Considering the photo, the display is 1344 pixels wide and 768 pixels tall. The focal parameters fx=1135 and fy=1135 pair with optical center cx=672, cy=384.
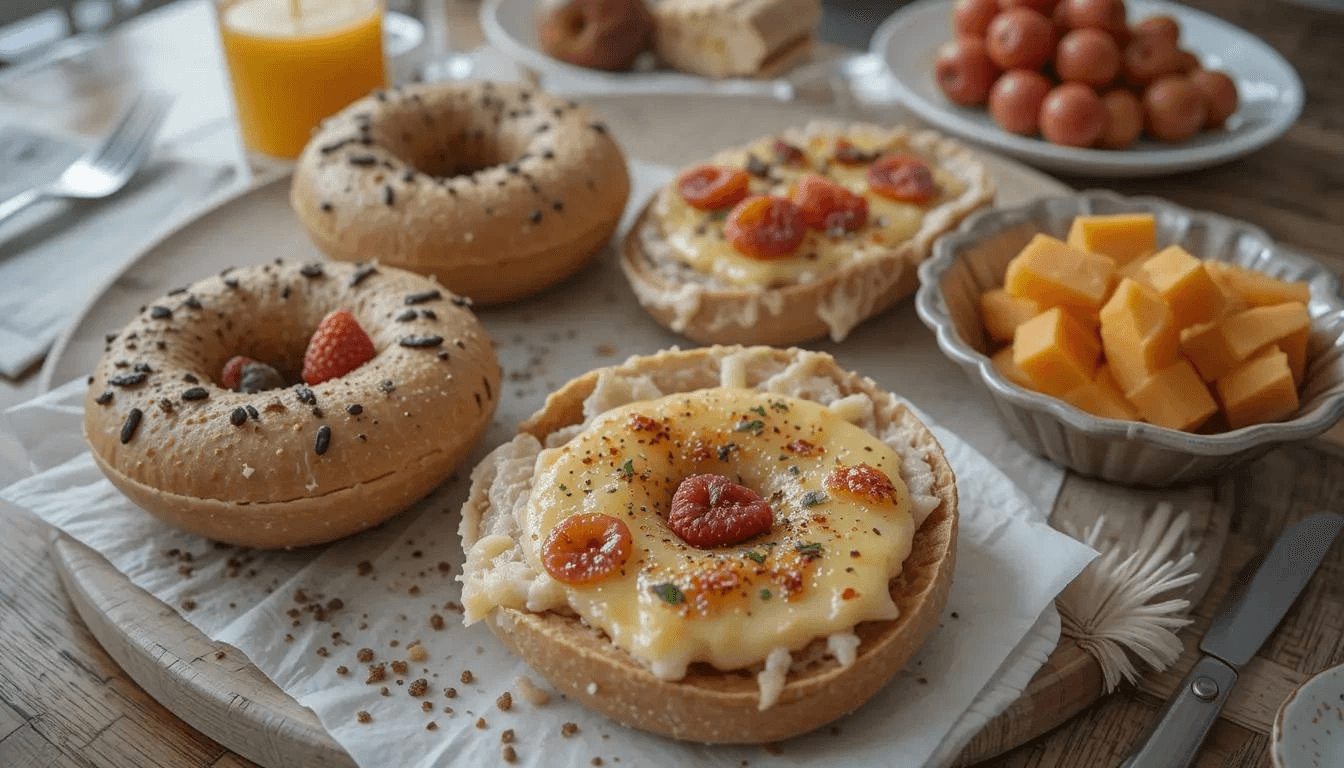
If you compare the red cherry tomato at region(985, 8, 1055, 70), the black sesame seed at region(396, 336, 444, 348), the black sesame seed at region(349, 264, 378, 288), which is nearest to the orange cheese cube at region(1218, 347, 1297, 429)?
the red cherry tomato at region(985, 8, 1055, 70)

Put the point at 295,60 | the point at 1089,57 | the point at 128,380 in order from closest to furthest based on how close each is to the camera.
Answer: the point at 128,380, the point at 1089,57, the point at 295,60

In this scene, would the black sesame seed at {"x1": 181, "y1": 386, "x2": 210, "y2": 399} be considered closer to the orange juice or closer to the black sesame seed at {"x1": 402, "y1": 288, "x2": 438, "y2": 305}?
the black sesame seed at {"x1": 402, "y1": 288, "x2": 438, "y2": 305}

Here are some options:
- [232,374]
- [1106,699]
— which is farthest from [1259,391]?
[232,374]

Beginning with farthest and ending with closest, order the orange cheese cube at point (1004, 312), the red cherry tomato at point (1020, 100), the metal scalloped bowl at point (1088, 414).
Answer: the red cherry tomato at point (1020, 100)
the orange cheese cube at point (1004, 312)
the metal scalloped bowl at point (1088, 414)

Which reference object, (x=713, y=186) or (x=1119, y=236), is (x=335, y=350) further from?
(x=1119, y=236)

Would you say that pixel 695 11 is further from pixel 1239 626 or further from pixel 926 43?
pixel 1239 626

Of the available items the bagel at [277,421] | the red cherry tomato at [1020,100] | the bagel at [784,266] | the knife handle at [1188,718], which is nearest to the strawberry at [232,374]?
the bagel at [277,421]

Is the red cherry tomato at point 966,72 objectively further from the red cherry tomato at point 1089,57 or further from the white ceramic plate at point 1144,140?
the red cherry tomato at point 1089,57
